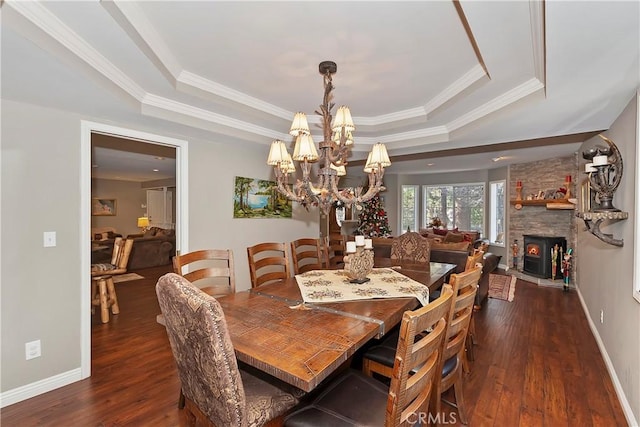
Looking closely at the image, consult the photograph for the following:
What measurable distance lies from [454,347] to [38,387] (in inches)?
118

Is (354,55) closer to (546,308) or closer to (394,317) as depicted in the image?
(394,317)

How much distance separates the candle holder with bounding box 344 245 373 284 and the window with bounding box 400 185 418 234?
7.05 m

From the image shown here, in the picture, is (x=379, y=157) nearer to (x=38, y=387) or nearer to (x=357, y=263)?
(x=357, y=263)

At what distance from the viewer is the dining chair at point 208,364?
42.1 inches

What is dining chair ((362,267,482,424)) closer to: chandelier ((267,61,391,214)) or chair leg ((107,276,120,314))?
chandelier ((267,61,391,214))

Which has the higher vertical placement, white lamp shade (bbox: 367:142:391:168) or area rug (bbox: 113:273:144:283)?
white lamp shade (bbox: 367:142:391:168)

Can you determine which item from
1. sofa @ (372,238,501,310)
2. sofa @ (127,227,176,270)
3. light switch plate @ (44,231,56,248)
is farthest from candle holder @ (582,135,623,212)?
sofa @ (127,227,176,270)

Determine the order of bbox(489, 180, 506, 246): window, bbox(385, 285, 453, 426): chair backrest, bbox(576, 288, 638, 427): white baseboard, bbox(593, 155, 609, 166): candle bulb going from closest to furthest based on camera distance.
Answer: bbox(385, 285, 453, 426): chair backrest → bbox(576, 288, 638, 427): white baseboard → bbox(593, 155, 609, 166): candle bulb → bbox(489, 180, 506, 246): window

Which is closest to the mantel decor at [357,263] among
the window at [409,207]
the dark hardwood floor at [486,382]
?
the dark hardwood floor at [486,382]

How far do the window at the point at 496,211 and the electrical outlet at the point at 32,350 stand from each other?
26.8 ft

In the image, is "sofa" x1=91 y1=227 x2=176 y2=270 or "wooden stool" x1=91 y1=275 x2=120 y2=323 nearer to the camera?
"wooden stool" x1=91 y1=275 x2=120 y2=323

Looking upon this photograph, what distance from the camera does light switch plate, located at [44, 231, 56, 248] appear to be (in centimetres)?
232

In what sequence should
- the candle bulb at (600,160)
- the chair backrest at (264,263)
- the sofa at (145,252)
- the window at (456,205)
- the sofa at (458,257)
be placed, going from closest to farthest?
the candle bulb at (600,160), the chair backrest at (264,263), the sofa at (458,257), the sofa at (145,252), the window at (456,205)

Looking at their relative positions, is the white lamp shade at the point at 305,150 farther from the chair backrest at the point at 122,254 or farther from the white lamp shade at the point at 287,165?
the chair backrest at the point at 122,254
